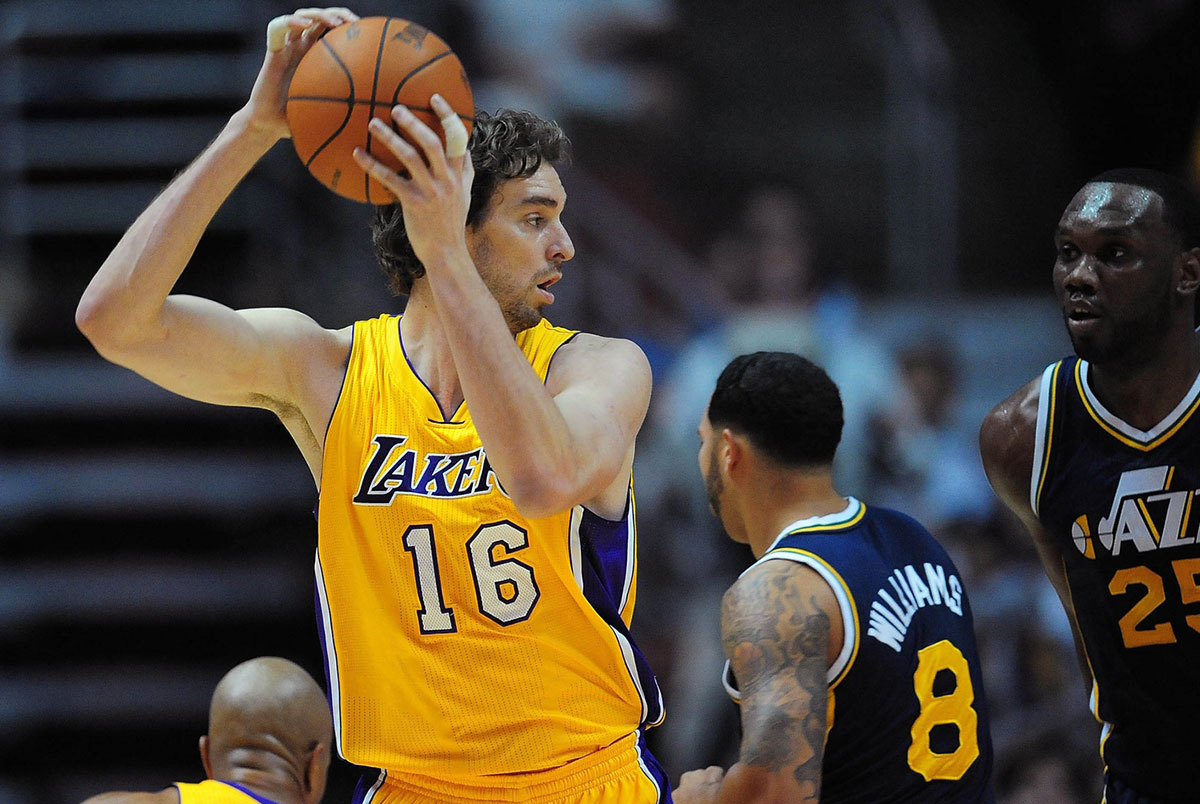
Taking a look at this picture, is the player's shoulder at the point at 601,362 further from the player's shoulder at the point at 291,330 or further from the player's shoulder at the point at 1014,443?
the player's shoulder at the point at 1014,443

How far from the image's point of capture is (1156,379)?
11.6 ft

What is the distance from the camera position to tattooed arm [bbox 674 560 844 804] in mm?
3076

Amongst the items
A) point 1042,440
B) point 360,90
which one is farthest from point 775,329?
point 360,90

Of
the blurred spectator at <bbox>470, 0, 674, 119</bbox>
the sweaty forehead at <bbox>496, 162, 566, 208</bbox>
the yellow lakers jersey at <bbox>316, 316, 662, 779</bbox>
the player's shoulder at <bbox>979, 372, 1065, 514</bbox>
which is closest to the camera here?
the yellow lakers jersey at <bbox>316, 316, 662, 779</bbox>

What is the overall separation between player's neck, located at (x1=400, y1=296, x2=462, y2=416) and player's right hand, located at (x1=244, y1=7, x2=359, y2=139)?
557 millimetres

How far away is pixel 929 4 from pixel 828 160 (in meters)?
1.42

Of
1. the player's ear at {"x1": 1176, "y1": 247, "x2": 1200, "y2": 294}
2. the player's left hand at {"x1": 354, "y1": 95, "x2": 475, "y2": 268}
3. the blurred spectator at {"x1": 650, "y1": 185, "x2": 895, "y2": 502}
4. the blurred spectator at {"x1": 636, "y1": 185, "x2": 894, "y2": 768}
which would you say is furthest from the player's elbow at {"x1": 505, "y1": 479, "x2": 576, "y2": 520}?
the blurred spectator at {"x1": 650, "y1": 185, "x2": 895, "y2": 502}

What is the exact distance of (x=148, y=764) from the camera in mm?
7039

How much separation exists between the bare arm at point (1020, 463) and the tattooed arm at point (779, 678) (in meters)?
0.80

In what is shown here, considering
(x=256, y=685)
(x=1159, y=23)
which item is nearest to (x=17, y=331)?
(x=256, y=685)

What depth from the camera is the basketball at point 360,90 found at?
272 centimetres

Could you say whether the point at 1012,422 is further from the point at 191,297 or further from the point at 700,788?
the point at 191,297

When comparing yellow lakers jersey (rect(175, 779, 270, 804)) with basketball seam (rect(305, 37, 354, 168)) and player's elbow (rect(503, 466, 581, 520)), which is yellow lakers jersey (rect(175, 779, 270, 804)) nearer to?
player's elbow (rect(503, 466, 581, 520))

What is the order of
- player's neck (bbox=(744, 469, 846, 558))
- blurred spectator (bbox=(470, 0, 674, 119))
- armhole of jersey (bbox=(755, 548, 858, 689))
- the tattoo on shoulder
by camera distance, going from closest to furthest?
the tattoo on shoulder < armhole of jersey (bbox=(755, 548, 858, 689)) < player's neck (bbox=(744, 469, 846, 558)) < blurred spectator (bbox=(470, 0, 674, 119))
